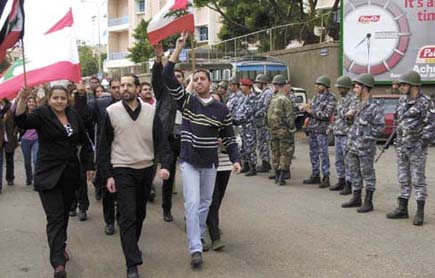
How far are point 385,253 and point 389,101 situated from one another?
11.8 meters

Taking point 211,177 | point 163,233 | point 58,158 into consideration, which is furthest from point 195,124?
point 163,233

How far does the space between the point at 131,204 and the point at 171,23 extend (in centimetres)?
251

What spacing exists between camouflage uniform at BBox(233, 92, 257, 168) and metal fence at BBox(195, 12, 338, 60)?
16.1 metres

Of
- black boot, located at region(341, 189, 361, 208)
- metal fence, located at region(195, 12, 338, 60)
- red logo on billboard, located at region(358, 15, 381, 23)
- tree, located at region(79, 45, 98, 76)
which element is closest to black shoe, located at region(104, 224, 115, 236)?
black boot, located at region(341, 189, 361, 208)

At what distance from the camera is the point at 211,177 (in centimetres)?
598

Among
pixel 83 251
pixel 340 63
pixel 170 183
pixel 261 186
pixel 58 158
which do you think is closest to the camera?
pixel 58 158

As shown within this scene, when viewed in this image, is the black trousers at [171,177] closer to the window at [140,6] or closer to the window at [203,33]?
the window at [203,33]

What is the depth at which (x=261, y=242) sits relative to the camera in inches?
262

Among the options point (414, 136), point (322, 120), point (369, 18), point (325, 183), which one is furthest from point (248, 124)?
point (369, 18)

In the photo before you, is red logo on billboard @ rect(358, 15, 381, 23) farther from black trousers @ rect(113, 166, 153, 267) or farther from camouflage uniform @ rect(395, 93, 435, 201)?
black trousers @ rect(113, 166, 153, 267)

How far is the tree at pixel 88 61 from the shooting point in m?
91.2

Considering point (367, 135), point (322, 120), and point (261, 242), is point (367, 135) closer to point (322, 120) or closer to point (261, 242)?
point (322, 120)

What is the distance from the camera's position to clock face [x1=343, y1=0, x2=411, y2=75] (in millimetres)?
22969

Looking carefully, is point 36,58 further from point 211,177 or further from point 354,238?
point 354,238
